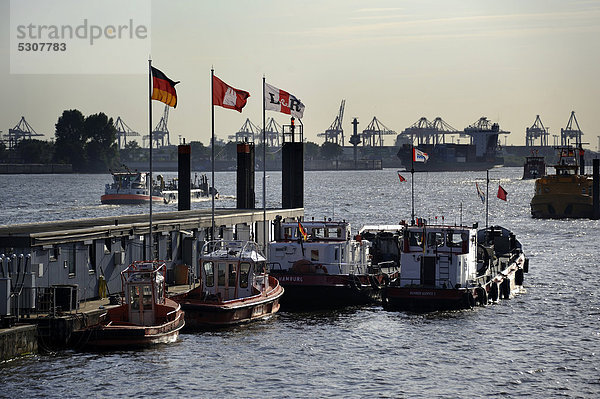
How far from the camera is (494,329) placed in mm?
47844

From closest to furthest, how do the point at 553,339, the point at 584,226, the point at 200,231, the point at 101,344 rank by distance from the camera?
the point at 101,344 < the point at 553,339 < the point at 200,231 < the point at 584,226

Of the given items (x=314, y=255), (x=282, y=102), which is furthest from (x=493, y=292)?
(x=282, y=102)

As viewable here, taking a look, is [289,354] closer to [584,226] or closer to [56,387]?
[56,387]

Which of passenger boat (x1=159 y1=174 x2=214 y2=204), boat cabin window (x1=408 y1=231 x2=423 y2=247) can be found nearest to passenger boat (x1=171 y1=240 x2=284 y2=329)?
boat cabin window (x1=408 y1=231 x2=423 y2=247)

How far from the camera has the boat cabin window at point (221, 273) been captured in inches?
1794

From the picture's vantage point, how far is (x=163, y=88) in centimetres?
4741

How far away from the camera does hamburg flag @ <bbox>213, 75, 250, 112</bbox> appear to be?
53934 mm

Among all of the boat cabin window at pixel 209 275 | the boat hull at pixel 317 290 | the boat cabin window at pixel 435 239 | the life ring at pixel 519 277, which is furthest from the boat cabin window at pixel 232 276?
the life ring at pixel 519 277

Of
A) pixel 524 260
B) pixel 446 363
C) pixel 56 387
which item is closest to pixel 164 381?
pixel 56 387

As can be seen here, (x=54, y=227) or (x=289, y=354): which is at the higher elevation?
(x=54, y=227)

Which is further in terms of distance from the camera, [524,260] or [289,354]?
[524,260]

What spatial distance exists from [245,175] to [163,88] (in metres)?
22.2

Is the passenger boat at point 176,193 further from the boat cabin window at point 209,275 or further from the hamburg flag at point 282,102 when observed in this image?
the boat cabin window at point 209,275

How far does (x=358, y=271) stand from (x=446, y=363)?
1494 centimetres
